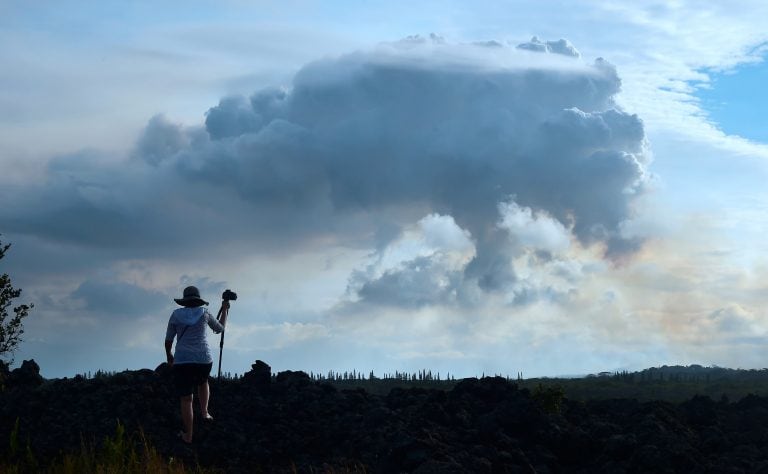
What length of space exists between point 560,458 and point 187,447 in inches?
287

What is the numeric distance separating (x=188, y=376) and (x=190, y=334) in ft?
2.65

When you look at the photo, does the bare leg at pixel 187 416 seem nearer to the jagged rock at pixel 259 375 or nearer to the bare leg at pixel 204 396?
the bare leg at pixel 204 396

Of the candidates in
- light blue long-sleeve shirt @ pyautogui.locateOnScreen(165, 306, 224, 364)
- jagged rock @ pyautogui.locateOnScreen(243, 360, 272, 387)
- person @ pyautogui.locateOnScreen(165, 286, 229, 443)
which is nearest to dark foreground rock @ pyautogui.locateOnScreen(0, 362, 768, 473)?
jagged rock @ pyautogui.locateOnScreen(243, 360, 272, 387)

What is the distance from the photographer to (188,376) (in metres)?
18.8

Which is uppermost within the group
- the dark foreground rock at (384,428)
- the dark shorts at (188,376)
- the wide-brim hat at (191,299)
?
the wide-brim hat at (191,299)

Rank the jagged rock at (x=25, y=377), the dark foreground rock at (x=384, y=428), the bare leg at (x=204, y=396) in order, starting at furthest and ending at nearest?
the jagged rock at (x=25, y=377) < the bare leg at (x=204, y=396) < the dark foreground rock at (x=384, y=428)

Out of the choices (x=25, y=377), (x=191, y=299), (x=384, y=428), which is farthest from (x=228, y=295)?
(x=25, y=377)

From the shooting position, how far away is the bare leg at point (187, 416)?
18703 millimetres

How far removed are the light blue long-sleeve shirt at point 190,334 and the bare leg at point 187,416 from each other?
73 cm

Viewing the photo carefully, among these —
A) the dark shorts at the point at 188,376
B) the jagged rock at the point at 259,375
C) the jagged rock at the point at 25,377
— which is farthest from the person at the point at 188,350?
the jagged rock at the point at 25,377

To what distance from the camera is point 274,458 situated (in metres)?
18.9

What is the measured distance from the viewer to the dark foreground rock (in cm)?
1770

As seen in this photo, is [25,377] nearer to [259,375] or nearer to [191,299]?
[259,375]

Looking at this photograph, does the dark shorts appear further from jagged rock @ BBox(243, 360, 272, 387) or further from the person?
jagged rock @ BBox(243, 360, 272, 387)
